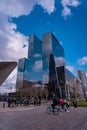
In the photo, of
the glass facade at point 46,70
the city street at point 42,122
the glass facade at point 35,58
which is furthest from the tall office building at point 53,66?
the city street at point 42,122

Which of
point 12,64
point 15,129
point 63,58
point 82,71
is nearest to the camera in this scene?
point 12,64

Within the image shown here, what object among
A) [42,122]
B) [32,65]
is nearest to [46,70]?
[32,65]

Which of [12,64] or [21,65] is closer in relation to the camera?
[12,64]

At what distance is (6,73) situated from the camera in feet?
12.3

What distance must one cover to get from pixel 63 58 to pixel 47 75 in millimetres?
25305

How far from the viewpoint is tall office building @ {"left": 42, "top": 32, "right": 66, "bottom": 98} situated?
98.4 metres

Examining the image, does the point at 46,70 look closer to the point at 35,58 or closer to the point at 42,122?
the point at 35,58

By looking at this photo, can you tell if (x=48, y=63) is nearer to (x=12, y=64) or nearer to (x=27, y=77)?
(x=27, y=77)

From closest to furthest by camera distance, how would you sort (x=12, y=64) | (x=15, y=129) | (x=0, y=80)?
(x=12, y=64) < (x=0, y=80) < (x=15, y=129)

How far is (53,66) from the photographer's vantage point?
101m

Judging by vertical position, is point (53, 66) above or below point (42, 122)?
above

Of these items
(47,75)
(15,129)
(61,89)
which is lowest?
(15,129)

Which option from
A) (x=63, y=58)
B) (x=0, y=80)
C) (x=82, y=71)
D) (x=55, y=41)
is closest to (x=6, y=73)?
(x=0, y=80)

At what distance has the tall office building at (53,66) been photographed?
98.4 m
